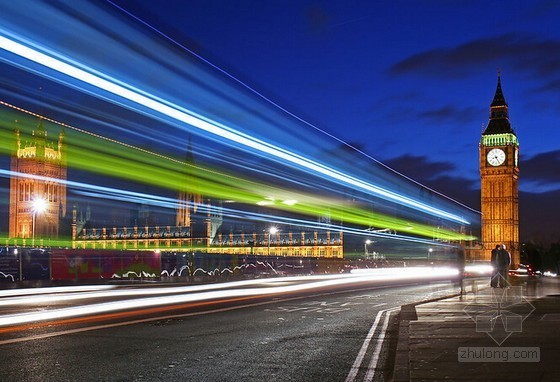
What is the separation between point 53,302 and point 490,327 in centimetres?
1370

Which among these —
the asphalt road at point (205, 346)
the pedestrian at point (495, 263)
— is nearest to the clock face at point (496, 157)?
the pedestrian at point (495, 263)

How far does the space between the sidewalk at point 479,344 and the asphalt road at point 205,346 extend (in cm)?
48

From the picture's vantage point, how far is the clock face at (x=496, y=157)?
5969 inches

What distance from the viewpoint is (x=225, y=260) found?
4588cm

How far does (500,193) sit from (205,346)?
14653 cm

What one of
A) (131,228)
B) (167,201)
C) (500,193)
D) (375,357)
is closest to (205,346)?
(375,357)

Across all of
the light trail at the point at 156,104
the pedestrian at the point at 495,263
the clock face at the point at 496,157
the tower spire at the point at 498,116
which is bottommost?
the pedestrian at the point at 495,263

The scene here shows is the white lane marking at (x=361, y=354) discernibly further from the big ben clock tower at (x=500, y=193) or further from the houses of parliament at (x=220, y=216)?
the big ben clock tower at (x=500, y=193)

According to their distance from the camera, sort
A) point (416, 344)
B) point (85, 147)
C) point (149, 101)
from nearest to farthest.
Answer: point (416, 344) < point (149, 101) < point (85, 147)

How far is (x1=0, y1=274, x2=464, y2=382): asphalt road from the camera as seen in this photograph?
29.4 feet

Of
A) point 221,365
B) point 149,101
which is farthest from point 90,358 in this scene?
point 149,101

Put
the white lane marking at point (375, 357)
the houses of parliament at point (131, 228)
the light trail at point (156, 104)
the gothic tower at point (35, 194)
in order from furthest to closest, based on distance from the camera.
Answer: the houses of parliament at point (131, 228), the gothic tower at point (35, 194), the light trail at point (156, 104), the white lane marking at point (375, 357)

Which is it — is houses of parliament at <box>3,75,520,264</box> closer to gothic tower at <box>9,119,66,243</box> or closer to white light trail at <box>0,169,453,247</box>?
gothic tower at <box>9,119,66,243</box>

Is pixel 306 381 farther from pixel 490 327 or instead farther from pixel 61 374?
pixel 490 327
